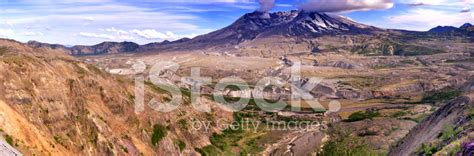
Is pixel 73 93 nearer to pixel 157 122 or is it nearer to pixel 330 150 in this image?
pixel 157 122

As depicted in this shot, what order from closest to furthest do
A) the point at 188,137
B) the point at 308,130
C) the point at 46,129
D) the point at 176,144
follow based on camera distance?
the point at 46,129
the point at 176,144
the point at 188,137
the point at 308,130

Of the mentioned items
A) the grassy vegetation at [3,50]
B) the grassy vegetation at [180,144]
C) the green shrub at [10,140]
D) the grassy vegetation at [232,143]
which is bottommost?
the grassy vegetation at [232,143]

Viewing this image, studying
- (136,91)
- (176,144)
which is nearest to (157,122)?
(176,144)

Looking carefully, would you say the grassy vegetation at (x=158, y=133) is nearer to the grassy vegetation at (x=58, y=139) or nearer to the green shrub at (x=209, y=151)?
the green shrub at (x=209, y=151)

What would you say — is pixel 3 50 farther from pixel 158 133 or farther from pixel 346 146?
pixel 346 146

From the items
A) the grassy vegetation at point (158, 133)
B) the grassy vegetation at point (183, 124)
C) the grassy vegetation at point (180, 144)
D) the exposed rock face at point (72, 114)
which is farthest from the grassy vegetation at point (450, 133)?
the grassy vegetation at point (183, 124)

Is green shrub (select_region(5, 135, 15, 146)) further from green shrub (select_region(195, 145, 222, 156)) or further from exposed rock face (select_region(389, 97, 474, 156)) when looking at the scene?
green shrub (select_region(195, 145, 222, 156))

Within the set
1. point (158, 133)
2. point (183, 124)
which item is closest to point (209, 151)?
point (183, 124)

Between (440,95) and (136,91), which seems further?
(440,95)

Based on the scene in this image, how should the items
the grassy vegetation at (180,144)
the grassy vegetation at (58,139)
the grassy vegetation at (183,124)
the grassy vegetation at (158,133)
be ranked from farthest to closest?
the grassy vegetation at (183,124) < the grassy vegetation at (180,144) < the grassy vegetation at (158,133) < the grassy vegetation at (58,139)
